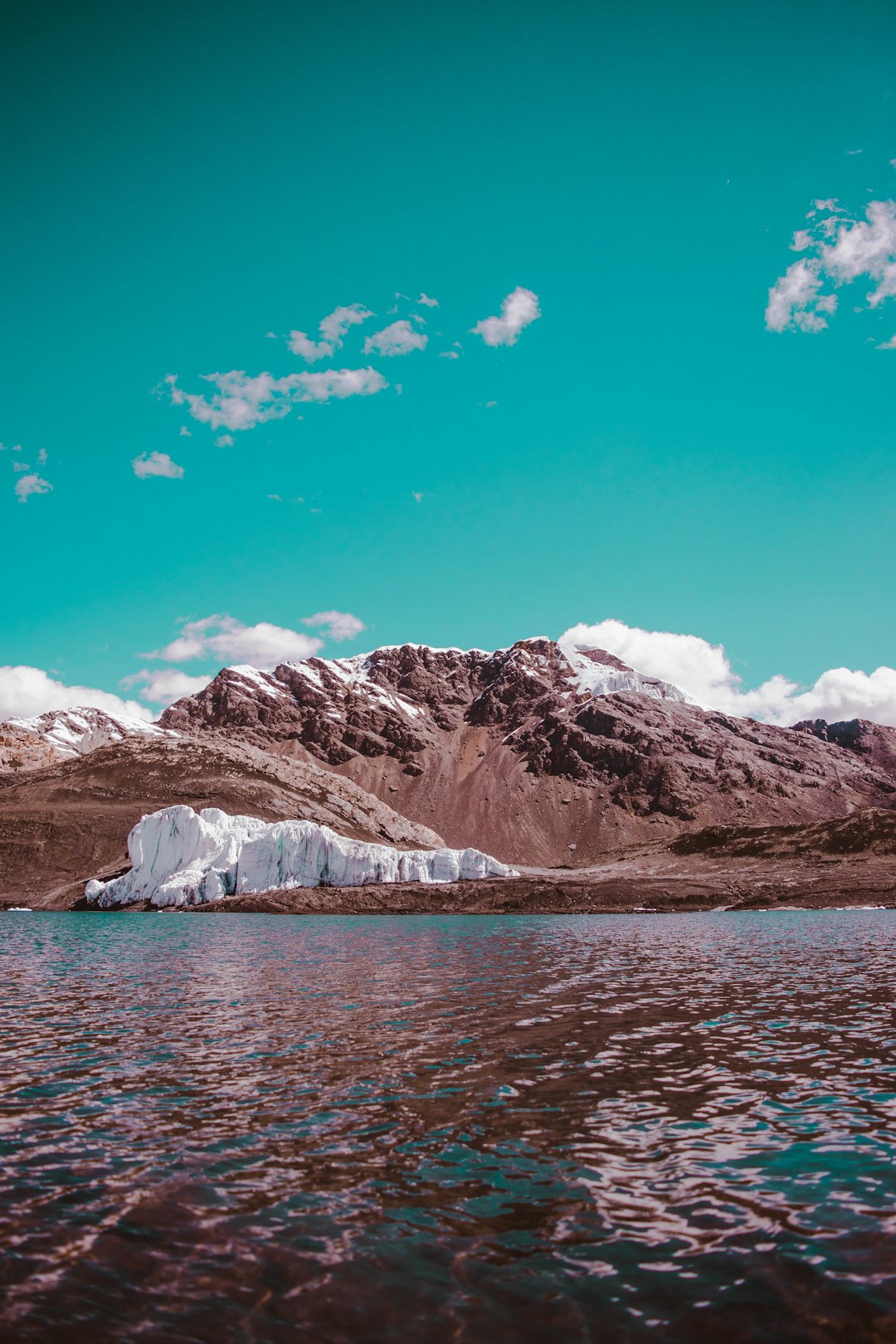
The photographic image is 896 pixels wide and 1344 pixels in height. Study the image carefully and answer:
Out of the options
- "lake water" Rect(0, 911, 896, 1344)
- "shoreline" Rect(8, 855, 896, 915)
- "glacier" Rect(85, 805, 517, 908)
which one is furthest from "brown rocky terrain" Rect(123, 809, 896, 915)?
"lake water" Rect(0, 911, 896, 1344)

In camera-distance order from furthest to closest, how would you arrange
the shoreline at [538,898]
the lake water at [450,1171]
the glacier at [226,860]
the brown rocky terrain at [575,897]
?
the glacier at [226,860] < the brown rocky terrain at [575,897] < the shoreline at [538,898] < the lake water at [450,1171]

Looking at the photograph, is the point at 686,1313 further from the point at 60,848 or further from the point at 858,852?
the point at 858,852

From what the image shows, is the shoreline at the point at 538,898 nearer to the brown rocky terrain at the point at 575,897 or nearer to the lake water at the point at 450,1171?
the brown rocky terrain at the point at 575,897

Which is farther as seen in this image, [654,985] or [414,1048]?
[654,985]

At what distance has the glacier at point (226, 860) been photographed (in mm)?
149013

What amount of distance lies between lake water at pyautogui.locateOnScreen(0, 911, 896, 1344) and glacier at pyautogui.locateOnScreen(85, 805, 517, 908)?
123 m

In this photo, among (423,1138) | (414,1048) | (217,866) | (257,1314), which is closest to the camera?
(257,1314)

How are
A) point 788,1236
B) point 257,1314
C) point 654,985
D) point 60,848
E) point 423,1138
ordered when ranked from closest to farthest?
point 257,1314
point 788,1236
point 423,1138
point 654,985
point 60,848

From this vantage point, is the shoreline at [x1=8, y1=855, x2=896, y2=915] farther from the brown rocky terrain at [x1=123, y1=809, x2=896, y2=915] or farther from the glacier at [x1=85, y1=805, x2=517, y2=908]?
the glacier at [x1=85, y1=805, x2=517, y2=908]

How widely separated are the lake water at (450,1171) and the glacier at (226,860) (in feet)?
404

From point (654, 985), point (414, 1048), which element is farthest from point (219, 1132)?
point (654, 985)

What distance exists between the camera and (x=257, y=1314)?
930cm

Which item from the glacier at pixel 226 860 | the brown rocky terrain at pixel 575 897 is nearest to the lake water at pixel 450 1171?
the brown rocky terrain at pixel 575 897

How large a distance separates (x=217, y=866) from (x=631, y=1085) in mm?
143285
